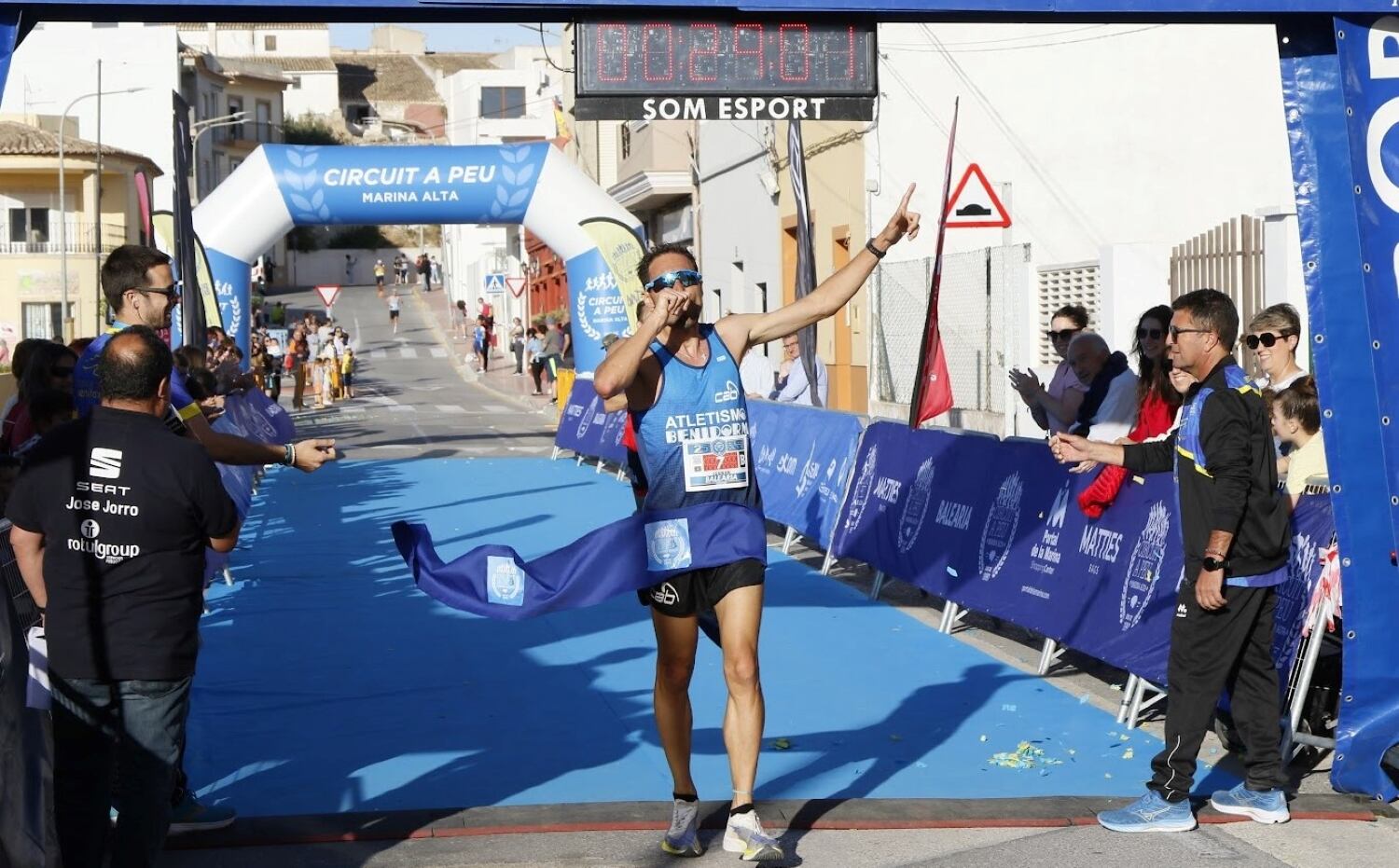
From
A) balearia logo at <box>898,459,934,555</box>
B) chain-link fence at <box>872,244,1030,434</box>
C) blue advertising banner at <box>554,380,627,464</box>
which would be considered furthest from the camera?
blue advertising banner at <box>554,380,627,464</box>

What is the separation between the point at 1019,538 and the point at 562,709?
273 centimetres

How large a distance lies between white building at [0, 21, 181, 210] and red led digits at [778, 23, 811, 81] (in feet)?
252

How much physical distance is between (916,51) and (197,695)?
1553cm

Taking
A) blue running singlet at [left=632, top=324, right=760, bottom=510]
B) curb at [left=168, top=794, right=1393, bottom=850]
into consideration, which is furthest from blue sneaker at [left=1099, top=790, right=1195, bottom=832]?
blue running singlet at [left=632, top=324, right=760, bottom=510]

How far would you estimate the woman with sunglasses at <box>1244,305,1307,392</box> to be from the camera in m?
8.55

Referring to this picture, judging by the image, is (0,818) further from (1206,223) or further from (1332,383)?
(1206,223)

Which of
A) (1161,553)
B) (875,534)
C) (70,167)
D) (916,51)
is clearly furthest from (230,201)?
(70,167)

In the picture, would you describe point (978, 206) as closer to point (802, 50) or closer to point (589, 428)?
point (589, 428)

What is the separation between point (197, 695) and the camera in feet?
29.0

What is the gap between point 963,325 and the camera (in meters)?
19.6

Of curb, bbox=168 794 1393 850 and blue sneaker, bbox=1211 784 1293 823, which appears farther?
blue sneaker, bbox=1211 784 1293 823

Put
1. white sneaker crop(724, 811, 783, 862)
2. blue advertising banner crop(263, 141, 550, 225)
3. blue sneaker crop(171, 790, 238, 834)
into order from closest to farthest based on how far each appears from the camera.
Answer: white sneaker crop(724, 811, 783, 862) → blue sneaker crop(171, 790, 238, 834) → blue advertising banner crop(263, 141, 550, 225)

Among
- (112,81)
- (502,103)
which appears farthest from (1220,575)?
(502,103)

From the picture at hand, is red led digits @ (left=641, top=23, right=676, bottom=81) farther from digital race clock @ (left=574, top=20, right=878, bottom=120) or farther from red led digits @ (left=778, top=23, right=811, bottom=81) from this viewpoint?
red led digits @ (left=778, top=23, right=811, bottom=81)
